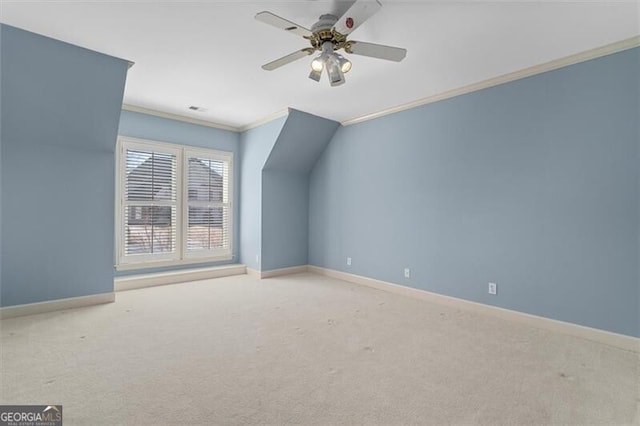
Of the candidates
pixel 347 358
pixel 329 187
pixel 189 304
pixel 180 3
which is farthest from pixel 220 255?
pixel 180 3

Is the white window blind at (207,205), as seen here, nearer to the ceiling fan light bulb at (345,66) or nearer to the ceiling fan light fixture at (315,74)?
the ceiling fan light fixture at (315,74)

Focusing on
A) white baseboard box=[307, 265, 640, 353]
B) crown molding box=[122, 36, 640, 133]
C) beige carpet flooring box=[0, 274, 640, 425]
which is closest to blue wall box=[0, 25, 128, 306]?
beige carpet flooring box=[0, 274, 640, 425]

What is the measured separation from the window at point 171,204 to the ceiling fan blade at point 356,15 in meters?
3.74

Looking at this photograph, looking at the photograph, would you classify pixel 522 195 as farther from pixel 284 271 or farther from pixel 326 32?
pixel 284 271

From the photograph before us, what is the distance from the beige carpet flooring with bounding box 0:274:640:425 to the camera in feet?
5.83

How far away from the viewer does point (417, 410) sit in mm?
1793

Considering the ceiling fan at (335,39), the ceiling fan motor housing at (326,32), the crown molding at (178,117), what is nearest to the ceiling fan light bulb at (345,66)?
the ceiling fan at (335,39)

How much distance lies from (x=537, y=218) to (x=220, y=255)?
4748mm

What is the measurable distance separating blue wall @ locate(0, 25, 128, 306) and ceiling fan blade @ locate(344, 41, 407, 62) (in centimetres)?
242

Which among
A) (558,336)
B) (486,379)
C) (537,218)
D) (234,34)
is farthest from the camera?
(537,218)

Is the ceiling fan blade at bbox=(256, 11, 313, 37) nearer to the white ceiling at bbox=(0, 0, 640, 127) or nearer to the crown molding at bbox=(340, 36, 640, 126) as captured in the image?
the white ceiling at bbox=(0, 0, 640, 127)

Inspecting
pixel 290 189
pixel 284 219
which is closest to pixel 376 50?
pixel 290 189

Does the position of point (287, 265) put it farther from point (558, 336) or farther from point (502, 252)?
point (558, 336)

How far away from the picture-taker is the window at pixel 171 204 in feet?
14.9
